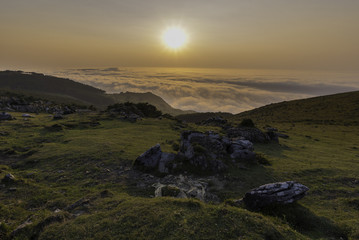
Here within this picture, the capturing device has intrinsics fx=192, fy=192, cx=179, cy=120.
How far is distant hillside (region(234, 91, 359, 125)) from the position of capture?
235ft

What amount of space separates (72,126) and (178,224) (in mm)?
37339

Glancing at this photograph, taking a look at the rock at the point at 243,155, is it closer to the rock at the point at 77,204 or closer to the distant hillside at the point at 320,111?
the rock at the point at 77,204

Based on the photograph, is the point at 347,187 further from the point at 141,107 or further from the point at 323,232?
the point at 141,107

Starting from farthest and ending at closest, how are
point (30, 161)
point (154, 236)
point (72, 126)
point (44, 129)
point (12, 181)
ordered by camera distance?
1. point (72, 126)
2. point (44, 129)
3. point (30, 161)
4. point (12, 181)
5. point (154, 236)

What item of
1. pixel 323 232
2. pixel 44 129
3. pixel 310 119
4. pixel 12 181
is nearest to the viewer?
pixel 323 232

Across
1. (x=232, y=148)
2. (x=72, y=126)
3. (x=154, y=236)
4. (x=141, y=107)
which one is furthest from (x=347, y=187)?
(x=141, y=107)

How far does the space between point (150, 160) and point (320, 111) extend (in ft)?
298

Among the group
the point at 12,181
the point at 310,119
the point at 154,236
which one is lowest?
the point at 310,119

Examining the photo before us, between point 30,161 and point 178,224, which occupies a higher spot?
point 178,224

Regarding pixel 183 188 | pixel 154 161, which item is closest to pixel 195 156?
pixel 154 161

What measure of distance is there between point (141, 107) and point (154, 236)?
61.1 metres

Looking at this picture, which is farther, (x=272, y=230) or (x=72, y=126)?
(x=72, y=126)

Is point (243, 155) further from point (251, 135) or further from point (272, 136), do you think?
point (272, 136)

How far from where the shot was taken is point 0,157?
2289 cm
